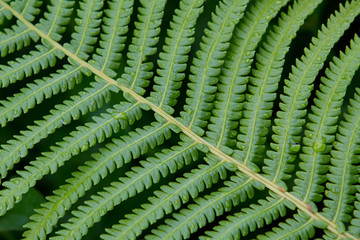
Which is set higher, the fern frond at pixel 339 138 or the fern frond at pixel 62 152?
the fern frond at pixel 339 138

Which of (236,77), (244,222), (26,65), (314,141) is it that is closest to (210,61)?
(236,77)

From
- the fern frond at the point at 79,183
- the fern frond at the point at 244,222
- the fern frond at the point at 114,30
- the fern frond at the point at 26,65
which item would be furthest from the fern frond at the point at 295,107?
the fern frond at the point at 26,65

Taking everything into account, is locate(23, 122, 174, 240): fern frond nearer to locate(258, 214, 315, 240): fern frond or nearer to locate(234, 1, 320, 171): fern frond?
locate(234, 1, 320, 171): fern frond

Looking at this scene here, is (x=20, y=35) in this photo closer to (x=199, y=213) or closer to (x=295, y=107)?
(x=199, y=213)

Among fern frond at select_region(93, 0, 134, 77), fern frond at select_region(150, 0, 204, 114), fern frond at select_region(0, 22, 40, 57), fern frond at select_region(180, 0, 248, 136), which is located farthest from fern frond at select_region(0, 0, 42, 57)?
fern frond at select_region(180, 0, 248, 136)

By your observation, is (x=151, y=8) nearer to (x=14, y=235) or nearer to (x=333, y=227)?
(x=333, y=227)

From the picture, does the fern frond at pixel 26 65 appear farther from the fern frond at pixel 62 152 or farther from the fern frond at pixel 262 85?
the fern frond at pixel 262 85
